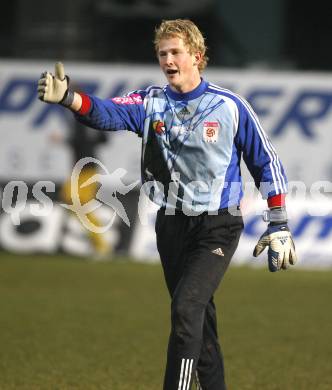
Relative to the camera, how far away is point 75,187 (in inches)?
616

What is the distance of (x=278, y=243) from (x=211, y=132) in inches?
27.9

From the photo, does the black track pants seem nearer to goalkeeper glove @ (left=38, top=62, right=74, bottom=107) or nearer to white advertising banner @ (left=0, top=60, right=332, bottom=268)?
goalkeeper glove @ (left=38, top=62, right=74, bottom=107)

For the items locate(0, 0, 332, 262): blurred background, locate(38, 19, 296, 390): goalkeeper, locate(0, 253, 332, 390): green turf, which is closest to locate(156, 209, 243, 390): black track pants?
locate(38, 19, 296, 390): goalkeeper

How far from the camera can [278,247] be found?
591cm

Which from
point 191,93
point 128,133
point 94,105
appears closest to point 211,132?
point 191,93

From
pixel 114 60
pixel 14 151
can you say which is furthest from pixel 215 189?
pixel 114 60

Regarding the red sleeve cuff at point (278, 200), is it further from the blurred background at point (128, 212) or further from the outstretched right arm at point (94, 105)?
the blurred background at point (128, 212)

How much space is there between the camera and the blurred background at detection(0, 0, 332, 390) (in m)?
8.59

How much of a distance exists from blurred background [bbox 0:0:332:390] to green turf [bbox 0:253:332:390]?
0.08 ft

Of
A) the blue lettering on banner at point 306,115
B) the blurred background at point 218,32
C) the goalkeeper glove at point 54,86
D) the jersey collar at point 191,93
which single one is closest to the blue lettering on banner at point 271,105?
the blue lettering on banner at point 306,115

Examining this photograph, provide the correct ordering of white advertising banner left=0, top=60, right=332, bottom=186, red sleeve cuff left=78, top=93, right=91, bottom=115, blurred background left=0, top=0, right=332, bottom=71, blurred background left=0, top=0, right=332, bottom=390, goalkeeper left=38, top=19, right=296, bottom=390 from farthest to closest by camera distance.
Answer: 1. blurred background left=0, top=0, right=332, bottom=71
2. white advertising banner left=0, top=60, right=332, bottom=186
3. blurred background left=0, top=0, right=332, bottom=390
4. goalkeeper left=38, top=19, right=296, bottom=390
5. red sleeve cuff left=78, top=93, right=91, bottom=115

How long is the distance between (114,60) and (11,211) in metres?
6.16

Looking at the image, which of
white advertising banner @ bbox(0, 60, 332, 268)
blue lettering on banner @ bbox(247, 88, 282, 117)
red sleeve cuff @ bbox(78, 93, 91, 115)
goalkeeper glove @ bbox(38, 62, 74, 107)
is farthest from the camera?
blue lettering on banner @ bbox(247, 88, 282, 117)

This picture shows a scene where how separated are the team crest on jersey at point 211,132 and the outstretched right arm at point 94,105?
381mm
